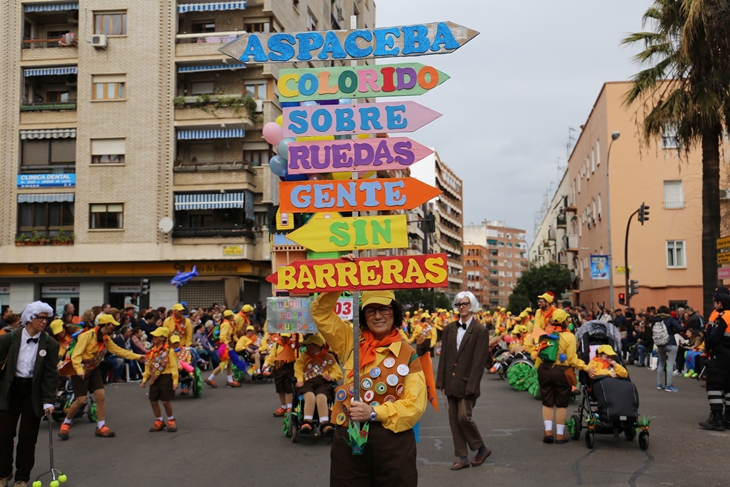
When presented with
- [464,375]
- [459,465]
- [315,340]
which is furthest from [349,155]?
[315,340]

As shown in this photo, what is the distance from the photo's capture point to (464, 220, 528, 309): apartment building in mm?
157000

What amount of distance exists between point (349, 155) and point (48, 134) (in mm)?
34882

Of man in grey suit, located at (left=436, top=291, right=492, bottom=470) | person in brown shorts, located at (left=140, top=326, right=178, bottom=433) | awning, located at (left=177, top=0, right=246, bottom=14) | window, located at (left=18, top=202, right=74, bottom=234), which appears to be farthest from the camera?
window, located at (left=18, top=202, right=74, bottom=234)

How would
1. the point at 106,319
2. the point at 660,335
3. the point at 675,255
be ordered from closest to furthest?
the point at 106,319
the point at 660,335
the point at 675,255

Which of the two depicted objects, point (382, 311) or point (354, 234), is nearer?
point (382, 311)

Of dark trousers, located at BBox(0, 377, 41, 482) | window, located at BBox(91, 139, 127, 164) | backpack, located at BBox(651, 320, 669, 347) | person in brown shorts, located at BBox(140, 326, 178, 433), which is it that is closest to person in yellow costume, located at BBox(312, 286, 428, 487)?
dark trousers, located at BBox(0, 377, 41, 482)

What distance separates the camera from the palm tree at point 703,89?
1734 cm

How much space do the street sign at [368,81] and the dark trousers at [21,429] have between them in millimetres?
4455

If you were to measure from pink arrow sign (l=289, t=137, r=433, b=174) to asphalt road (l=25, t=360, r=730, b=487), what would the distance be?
3.81 metres

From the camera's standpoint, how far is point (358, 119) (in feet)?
16.7

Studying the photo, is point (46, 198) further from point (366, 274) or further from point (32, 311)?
point (366, 274)

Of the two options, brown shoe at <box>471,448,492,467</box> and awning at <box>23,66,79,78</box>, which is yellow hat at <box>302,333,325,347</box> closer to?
Answer: brown shoe at <box>471,448,492,467</box>

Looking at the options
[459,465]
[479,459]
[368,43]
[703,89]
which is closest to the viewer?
[368,43]

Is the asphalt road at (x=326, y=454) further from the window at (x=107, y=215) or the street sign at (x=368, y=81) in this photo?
the window at (x=107, y=215)
